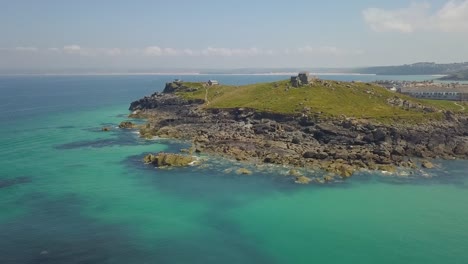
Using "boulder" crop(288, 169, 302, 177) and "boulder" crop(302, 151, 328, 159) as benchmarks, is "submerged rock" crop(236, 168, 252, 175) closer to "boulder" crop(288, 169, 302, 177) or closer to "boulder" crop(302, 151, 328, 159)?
"boulder" crop(288, 169, 302, 177)

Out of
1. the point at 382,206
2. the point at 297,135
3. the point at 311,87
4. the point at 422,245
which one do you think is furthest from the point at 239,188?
the point at 311,87

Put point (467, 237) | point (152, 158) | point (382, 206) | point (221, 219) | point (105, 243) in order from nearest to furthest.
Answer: point (105, 243) → point (467, 237) → point (221, 219) → point (382, 206) → point (152, 158)

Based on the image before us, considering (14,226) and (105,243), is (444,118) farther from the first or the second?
(14,226)

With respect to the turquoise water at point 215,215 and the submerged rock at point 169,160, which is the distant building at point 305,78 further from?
the submerged rock at point 169,160

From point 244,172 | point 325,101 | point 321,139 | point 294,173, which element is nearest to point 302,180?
point 294,173

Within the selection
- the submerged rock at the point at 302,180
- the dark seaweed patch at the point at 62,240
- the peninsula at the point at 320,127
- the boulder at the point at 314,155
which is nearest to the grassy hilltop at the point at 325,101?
the peninsula at the point at 320,127

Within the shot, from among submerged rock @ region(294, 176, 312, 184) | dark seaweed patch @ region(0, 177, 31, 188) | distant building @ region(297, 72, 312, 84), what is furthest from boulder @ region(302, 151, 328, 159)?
distant building @ region(297, 72, 312, 84)

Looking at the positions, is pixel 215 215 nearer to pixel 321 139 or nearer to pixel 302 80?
pixel 321 139
